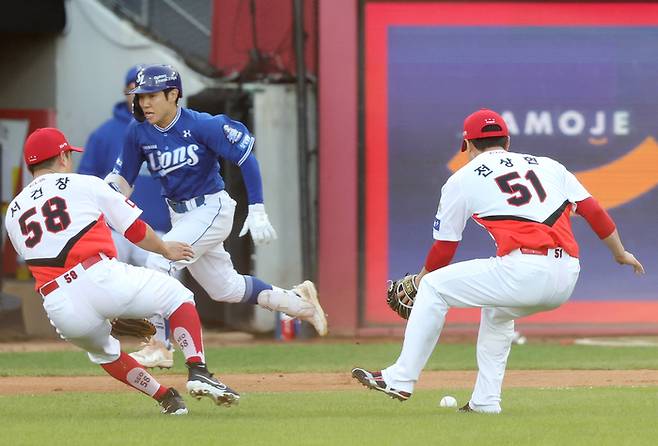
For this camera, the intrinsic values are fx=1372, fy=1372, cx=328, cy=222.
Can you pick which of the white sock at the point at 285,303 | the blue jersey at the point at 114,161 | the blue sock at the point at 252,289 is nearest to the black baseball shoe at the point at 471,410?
the white sock at the point at 285,303

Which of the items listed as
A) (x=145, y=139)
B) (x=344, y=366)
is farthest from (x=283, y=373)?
(x=145, y=139)

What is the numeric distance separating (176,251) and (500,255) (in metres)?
1.78

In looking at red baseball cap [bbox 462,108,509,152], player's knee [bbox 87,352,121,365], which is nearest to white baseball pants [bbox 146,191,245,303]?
player's knee [bbox 87,352,121,365]

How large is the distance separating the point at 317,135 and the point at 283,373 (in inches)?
149

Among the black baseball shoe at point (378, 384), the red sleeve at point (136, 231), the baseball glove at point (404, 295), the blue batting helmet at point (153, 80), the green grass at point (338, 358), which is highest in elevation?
the blue batting helmet at point (153, 80)

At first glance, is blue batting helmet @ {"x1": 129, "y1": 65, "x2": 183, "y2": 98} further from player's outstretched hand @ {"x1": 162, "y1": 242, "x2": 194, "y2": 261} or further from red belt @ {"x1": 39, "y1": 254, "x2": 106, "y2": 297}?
red belt @ {"x1": 39, "y1": 254, "x2": 106, "y2": 297}

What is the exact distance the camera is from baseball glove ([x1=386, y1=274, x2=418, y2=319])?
7873 mm

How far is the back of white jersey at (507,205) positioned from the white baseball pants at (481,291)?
94mm

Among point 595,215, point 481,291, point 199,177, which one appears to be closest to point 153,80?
point 199,177

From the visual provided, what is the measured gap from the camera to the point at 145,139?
903 centimetres

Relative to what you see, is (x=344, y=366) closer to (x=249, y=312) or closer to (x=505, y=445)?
(x=249, y=312)

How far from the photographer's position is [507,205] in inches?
285

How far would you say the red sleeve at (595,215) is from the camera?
743 cm

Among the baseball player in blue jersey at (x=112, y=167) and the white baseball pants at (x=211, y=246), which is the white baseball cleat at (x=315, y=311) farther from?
the baseball player in blue jersey at (x=112, y=167)
